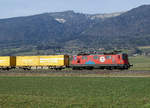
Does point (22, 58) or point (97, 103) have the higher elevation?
point (22, 58)

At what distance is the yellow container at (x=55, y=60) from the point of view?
253 ft

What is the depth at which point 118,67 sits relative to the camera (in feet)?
226

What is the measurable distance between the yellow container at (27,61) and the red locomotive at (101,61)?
39.7ft

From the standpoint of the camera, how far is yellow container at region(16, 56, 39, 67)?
81.9 meters

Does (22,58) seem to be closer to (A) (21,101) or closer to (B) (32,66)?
(B) (32,66)

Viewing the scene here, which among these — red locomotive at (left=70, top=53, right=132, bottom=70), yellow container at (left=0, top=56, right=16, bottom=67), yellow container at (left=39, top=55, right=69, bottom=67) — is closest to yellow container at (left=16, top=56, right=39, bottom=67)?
yellow container at (left=0, top=56, right=16, bottom=67)

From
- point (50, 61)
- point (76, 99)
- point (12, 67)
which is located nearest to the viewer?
point (76, 99)

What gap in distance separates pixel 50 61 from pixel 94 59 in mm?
14243

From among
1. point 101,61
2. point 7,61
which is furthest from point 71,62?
point 7,61

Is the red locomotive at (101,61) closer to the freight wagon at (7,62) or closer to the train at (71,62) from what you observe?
the train at (71,62)

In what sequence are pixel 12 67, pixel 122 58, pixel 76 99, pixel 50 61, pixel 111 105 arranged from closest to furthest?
1. pixel 111 105
2. pixel 76 99
3. pixel 122 58
4. pixel 50 61
5. pixel 12 67

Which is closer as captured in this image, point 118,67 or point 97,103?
point 97,103

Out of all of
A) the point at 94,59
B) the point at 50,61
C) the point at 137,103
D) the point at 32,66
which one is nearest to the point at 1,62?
the point at 32,66

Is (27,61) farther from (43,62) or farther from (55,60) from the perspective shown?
(55,60)
